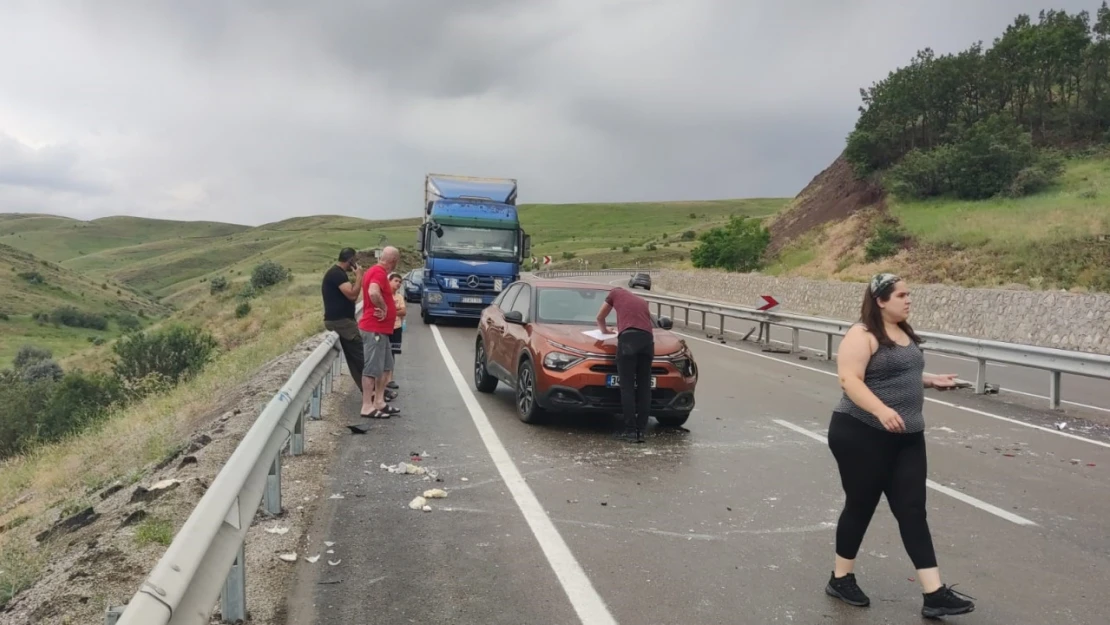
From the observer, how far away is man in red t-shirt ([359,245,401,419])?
9.95 m

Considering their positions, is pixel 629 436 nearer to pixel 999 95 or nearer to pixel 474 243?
pixel 474 243

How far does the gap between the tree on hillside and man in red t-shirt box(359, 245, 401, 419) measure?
46.9 m

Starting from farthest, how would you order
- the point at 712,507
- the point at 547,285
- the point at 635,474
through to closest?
the point at 547,285 → the point at 635,474 → the point at 712,507

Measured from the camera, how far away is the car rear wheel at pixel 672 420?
31.7 ft

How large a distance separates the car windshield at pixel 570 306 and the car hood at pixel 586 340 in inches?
9.4

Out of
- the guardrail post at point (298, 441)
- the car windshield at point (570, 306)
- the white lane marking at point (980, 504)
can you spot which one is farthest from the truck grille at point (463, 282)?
the white lane marking at point (980, 504)

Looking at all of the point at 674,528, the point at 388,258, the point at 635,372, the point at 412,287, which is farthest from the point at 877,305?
the point at 412,287

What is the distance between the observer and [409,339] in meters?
20.5

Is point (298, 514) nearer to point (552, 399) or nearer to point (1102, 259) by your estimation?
point (552, 399)

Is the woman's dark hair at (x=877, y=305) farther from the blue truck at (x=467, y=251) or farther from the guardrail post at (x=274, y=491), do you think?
the blue truck at (x=467, y=251)

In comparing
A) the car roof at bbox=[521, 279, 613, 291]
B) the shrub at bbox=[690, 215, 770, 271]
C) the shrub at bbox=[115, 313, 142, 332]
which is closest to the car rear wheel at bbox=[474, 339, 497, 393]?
the car roof at bbox=[521, 279, 613, 291]

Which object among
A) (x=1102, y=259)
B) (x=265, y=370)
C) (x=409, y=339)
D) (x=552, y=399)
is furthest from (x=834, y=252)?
(x=552, y=399)

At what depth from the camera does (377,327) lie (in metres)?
10.0

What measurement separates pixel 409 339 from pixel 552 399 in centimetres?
1175
